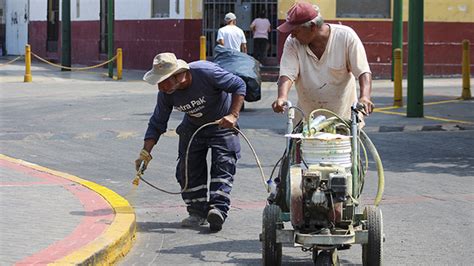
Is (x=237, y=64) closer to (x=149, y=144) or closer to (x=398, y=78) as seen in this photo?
(x=149, y=144)

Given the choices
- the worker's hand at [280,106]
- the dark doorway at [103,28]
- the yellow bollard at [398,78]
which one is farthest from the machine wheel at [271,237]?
the dark doorway at [103,28]

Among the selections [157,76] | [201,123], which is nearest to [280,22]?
[201,123]

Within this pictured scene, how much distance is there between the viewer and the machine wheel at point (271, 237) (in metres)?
7.20

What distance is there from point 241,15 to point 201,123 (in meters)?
20.4

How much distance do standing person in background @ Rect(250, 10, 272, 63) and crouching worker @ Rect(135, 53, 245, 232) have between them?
19.0 meters

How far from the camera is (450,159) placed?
1380cm

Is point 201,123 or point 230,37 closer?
point 201,123

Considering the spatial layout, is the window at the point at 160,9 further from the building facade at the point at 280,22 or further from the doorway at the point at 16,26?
the doorway at the point at 16,26

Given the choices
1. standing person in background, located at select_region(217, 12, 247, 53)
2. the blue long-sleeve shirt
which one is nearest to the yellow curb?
the blue long-sleeve shirt

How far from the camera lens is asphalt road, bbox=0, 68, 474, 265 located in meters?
8.38

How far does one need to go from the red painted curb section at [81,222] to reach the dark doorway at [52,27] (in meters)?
28.4

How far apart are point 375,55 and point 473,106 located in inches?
362

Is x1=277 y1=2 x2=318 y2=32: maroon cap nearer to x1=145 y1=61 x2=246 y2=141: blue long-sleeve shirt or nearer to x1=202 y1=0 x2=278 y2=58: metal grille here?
x1=145 y1=61 x2=246 y2=141: blue long-sleeve shirt

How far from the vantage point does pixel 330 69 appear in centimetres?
794
